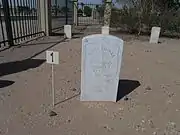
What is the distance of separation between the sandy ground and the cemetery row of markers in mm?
219

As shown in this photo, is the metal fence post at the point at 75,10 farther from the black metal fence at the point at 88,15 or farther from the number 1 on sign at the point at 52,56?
the number 1 on sign at the point at 52,56

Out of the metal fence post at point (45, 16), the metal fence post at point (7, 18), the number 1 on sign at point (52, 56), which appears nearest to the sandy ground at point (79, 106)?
the number 1 on sign at point (52, 56)

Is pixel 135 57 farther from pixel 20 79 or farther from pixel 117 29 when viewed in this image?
pixel 117 29

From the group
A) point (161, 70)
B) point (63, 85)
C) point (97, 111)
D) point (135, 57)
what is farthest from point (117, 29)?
point (97, 111)

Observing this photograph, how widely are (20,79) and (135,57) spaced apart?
178 inches

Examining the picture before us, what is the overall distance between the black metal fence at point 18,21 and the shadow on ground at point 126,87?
5553 millimetres

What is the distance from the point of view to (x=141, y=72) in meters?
6.27

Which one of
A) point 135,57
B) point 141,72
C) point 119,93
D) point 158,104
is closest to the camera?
point 158,104

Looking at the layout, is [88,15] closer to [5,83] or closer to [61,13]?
[61,13]

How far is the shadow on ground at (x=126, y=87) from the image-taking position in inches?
182

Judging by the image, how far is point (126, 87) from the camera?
5.04 m

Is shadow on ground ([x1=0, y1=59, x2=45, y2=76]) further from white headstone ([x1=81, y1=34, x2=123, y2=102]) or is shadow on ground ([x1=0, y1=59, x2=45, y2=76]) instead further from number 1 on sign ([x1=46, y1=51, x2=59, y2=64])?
white headstone ([x1=81, y1=34, x2=123, y2=102])

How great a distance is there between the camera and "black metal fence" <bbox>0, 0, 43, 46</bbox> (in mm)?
8688

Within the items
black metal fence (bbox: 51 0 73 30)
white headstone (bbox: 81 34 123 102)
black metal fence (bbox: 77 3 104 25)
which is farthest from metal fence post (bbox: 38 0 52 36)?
black metal fence (bbox: 77 3 104 25)
